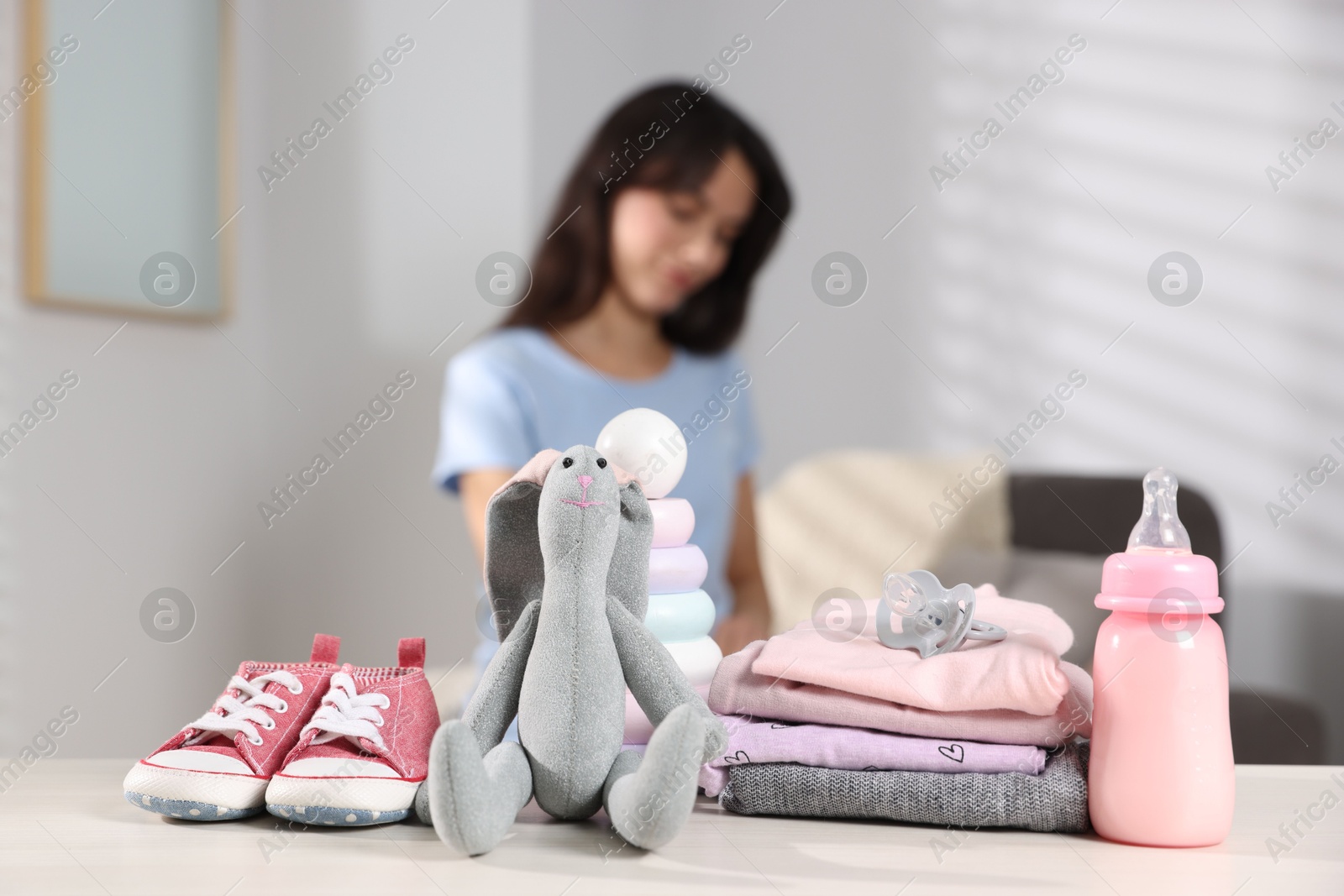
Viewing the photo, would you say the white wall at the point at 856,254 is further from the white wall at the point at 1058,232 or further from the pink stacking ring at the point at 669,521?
the pink stacking ring at the point at 669,521

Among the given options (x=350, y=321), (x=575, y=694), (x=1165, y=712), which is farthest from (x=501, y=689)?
(x=350, y=321)

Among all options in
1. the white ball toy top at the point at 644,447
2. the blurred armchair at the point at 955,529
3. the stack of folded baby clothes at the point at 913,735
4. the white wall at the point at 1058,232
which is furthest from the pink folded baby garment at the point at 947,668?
the white wall at the point at 1058,232

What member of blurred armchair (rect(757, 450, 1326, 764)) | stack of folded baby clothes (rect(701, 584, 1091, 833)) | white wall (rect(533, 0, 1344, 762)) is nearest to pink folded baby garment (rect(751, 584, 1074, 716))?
stack of folded baby clothes (rect(701, 584, 1091, 833))

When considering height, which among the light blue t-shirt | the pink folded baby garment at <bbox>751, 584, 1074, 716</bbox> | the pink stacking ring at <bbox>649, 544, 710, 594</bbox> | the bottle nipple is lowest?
the pink folded baby garment at <bbox>751, 584, 1074, 716</bbox>

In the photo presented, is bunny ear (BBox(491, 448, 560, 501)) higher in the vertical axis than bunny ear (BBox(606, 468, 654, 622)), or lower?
higher

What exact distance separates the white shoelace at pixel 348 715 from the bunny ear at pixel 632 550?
0.13 meters

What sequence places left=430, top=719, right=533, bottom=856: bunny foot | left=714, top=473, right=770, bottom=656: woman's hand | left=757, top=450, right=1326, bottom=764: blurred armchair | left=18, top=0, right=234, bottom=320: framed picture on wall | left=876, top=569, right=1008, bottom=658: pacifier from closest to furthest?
left=430, top=719, right=533, bottom=856: bunny foot < left=876, top=569, right=1008, bottom=658: pacifier < left=18, top=0, right=234, bottom=320: framed picture on wall < left=757, top=450, right=1326, bottom=764: blurred armchair < left=714, top=473, right=770, bottom=656: woman's hand

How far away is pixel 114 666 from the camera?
4.95 feet

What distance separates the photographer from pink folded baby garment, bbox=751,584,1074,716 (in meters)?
0.49

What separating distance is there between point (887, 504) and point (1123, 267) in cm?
64

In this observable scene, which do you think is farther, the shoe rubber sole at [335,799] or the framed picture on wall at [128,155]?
the framed picture on wall at [128,155]

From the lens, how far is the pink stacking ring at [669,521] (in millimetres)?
555

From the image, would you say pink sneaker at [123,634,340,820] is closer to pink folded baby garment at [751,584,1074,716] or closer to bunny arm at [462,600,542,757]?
bunny arm at [462,600,542,757]

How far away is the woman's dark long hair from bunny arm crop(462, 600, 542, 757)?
4.24 feet
